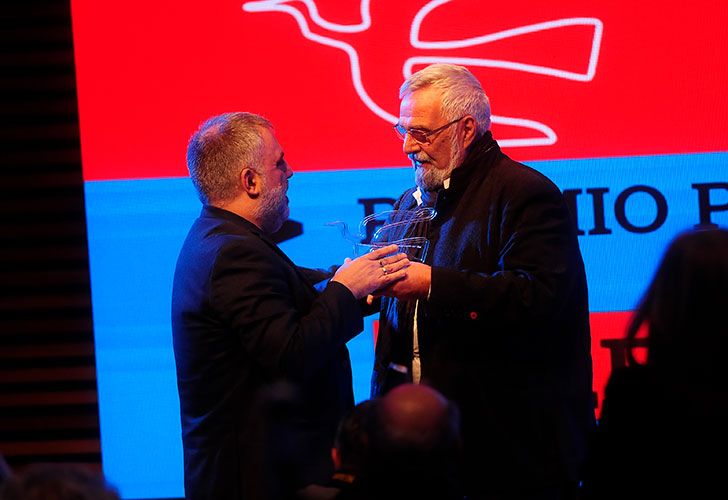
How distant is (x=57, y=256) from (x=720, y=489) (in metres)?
3.37

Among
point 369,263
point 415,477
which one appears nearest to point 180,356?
point 369,263

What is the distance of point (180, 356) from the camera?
254 cm

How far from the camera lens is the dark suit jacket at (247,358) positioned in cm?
Answer: 236

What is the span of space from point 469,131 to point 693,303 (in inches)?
48.0

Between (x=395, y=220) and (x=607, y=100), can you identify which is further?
(x=607, y=100)

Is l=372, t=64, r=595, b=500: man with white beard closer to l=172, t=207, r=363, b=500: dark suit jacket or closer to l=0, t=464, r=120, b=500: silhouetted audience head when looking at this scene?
l=172, t=207, r=363, b=500: dark suit jacket

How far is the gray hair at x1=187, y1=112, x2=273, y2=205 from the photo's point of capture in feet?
8.39

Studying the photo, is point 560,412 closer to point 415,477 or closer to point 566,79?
point 415,477

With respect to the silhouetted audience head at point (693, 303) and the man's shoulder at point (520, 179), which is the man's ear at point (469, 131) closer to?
the man's shoulder at point (520, 179)

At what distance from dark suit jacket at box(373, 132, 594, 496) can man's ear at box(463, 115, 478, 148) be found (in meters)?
0.05

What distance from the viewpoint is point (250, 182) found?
2578 mm

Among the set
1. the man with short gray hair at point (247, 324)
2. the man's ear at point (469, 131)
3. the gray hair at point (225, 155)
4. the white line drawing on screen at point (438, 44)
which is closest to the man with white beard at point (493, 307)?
the man's ear at point (469, 131)

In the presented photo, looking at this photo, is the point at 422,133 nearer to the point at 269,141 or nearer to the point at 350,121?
the point at 269,141

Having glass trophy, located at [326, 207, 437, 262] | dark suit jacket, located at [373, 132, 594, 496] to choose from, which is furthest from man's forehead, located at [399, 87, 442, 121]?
glass trophy, located at [326, 207, 437, 262]
